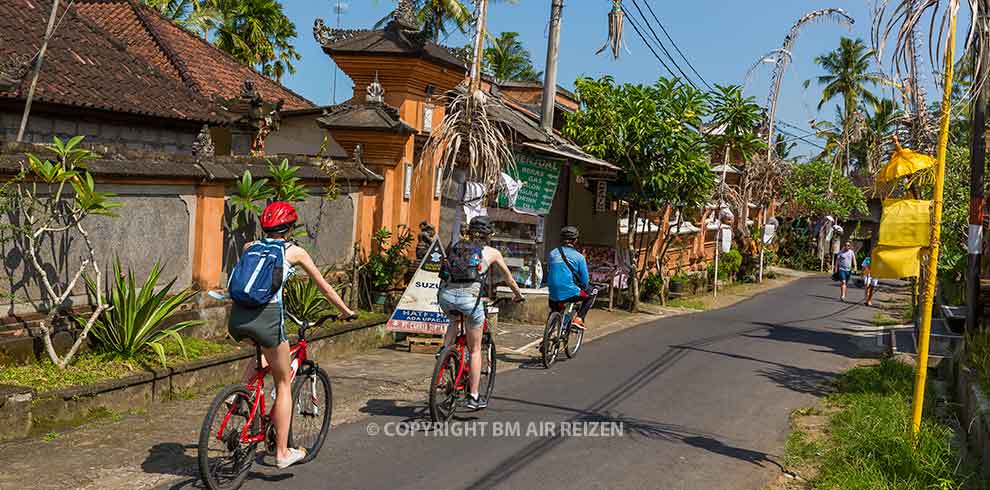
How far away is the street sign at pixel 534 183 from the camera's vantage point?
55.2 feet

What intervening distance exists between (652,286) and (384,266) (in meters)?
12.7

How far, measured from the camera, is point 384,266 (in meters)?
13.1

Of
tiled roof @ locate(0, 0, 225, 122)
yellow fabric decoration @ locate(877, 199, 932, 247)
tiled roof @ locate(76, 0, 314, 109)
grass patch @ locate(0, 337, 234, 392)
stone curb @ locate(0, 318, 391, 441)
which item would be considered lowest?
stone curb @ locate(0, 318, 391, 441)

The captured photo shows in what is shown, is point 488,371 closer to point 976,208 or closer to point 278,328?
point 278,328

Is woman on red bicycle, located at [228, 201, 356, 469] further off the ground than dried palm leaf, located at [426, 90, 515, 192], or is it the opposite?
dried palm leaf, located at [426, 90, 515, 192]

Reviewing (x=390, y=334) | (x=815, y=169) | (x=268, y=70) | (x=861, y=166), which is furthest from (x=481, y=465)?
(x=861, y=166)

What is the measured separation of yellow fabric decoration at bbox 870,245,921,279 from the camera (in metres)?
7.18

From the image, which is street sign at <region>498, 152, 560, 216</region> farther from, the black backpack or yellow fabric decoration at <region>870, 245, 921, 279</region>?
yellow fabric decoration at <region>870, 245, 921, 279</region>

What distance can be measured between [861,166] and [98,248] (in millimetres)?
65788

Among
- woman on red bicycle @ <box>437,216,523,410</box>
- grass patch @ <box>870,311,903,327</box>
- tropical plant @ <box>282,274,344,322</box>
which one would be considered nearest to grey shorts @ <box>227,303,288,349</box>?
woman on red bicycle @ <box>437,216,523,410</box>

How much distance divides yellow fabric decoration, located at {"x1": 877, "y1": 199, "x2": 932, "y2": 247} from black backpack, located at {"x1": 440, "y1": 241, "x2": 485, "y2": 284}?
3419 mm

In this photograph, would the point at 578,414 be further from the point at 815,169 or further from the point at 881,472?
the point at 815,169

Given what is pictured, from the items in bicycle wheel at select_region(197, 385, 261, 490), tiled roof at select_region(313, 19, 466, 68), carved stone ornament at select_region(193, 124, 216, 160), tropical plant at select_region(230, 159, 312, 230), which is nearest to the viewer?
bicycle wheel at select_region(197, 385, 261, 490)

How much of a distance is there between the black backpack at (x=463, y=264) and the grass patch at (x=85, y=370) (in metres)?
2.66
